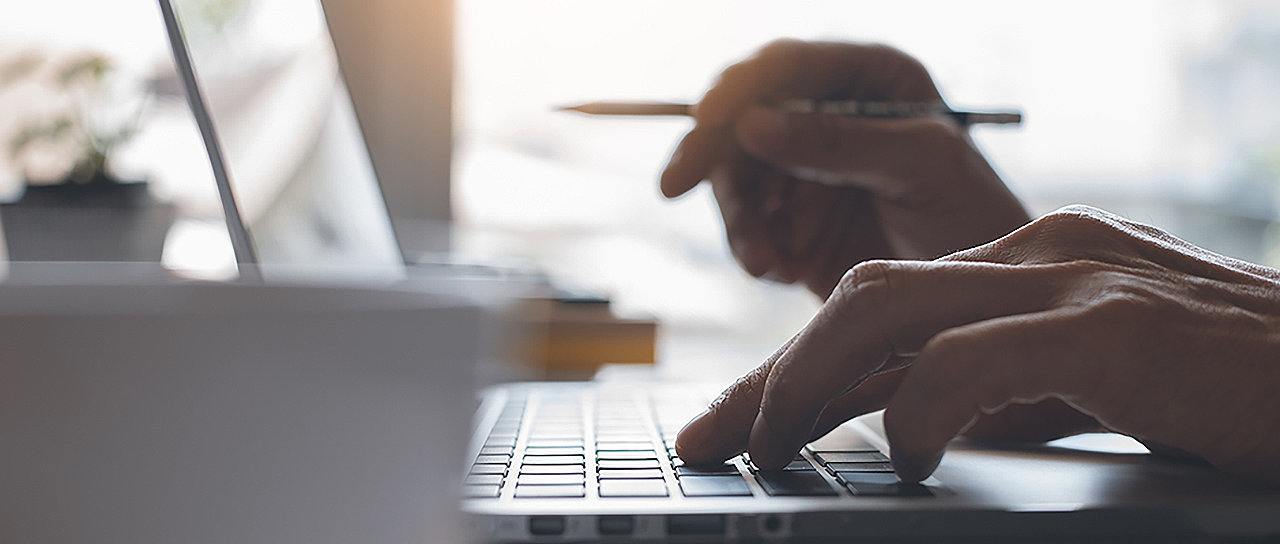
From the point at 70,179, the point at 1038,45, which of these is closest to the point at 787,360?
the point at 70,179

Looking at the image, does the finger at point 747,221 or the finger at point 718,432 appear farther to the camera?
the finger at point 747,221

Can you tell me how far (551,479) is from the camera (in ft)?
0.80

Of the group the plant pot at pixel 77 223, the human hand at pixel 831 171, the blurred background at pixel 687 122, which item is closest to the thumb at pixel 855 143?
the human hand at pixel 831 171

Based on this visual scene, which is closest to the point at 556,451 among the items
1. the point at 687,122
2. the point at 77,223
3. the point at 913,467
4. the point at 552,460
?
the point at 552,460

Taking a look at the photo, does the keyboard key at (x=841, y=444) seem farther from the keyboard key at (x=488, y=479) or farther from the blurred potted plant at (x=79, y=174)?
the blurred potted plant at (x=79, y=174)

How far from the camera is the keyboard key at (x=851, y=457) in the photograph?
284 mm

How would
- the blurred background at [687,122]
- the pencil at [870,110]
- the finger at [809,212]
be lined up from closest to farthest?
the pencil at [870,110] < the finger at [809,212] < the blurred background at [687,122]

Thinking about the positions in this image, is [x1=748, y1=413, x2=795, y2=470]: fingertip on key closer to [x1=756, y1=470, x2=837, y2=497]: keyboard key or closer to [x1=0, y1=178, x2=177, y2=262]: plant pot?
[x1=756, y1=470, x2=837, y2=497]: keyboard key

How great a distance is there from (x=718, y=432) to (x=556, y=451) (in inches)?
2.3

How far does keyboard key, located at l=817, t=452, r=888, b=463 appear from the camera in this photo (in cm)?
28

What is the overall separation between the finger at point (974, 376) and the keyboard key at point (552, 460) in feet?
0.32

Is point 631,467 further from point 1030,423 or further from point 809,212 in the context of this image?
point 809,212

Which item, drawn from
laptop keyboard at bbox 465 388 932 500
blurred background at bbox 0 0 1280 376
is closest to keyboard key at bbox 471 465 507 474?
laptop keyboard at bbox 465 388 932 500

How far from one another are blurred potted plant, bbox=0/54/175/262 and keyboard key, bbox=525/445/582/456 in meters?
0.37
